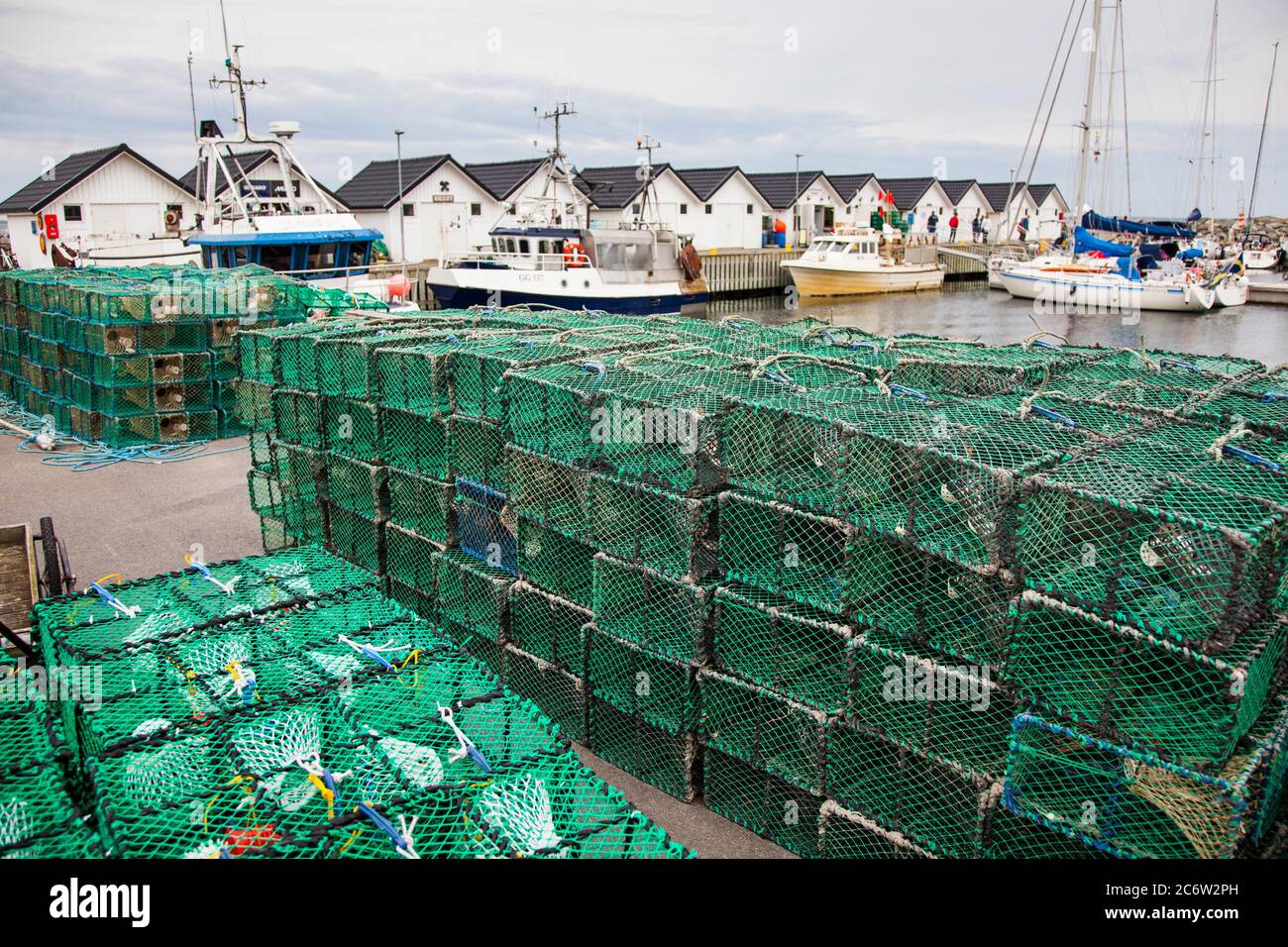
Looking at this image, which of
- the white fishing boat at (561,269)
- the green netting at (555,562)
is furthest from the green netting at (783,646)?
the white fishing boat at (561,269)

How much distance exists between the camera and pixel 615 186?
3984cm

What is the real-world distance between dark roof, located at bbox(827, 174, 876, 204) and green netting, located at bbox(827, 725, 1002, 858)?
161ft

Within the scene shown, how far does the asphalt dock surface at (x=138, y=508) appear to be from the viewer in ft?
27.3

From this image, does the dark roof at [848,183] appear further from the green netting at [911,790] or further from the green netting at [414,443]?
the green netting at [911,790]

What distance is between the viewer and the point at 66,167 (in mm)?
30031

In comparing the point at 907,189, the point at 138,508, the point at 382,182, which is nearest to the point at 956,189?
the point at 907,189

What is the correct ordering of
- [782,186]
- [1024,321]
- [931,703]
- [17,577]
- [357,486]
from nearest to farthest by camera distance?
[931,703] → [17,577] → [357,486] → [1024,321] → [782,186]

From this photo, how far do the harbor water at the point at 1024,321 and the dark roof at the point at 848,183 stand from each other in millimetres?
10934

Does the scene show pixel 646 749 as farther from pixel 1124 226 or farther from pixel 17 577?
pixel 1124 226

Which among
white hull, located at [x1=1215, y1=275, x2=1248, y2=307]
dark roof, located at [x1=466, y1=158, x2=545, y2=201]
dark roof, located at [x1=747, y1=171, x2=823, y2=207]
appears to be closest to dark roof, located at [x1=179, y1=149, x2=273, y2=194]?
dark roof, located at [x1=466, y1=158, x2=545, y2=201]

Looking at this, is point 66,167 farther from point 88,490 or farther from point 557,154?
point 88,490

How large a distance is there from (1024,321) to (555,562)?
3067 cm

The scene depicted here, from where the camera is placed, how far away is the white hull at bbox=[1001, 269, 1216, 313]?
108 ft
